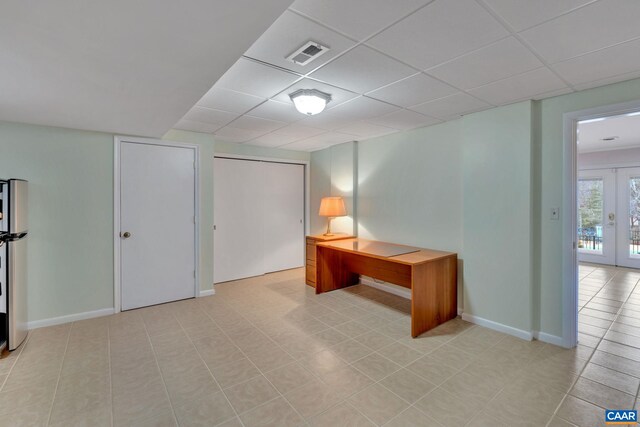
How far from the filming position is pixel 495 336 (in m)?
2.88

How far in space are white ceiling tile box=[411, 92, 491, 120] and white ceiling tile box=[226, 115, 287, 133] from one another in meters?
1.66

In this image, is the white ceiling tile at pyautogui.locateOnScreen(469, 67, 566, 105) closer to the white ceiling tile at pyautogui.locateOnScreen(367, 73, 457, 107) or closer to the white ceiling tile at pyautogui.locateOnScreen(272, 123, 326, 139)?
the white ceiling tile at pyautogui.locateOnScreen(367, 73, 457, 107)

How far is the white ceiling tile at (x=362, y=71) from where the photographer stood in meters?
1.95

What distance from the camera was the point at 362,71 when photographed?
2166 millimetres

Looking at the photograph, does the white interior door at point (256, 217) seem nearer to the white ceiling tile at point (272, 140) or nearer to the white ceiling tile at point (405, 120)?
the white ceiling tile at point (272, 140)

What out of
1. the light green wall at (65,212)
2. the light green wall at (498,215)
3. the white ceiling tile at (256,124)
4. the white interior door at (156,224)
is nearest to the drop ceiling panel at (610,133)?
the light green wall at (498,215)

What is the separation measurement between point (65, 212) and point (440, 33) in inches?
156

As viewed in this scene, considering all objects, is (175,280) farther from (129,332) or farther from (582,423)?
(582,423)

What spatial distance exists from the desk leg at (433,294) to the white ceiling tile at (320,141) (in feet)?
7.32

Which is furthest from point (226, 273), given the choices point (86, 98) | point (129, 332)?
point (86, 98)

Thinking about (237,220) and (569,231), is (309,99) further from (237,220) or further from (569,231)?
(237,220)

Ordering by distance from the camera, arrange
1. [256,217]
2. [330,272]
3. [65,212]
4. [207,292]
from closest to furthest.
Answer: [65,212] → [207,292] → [330,272] → [256,217]

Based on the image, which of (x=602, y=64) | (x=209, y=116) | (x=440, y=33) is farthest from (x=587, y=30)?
(x=209, y=116)

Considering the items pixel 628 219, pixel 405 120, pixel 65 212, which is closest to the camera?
pixel 65 212
